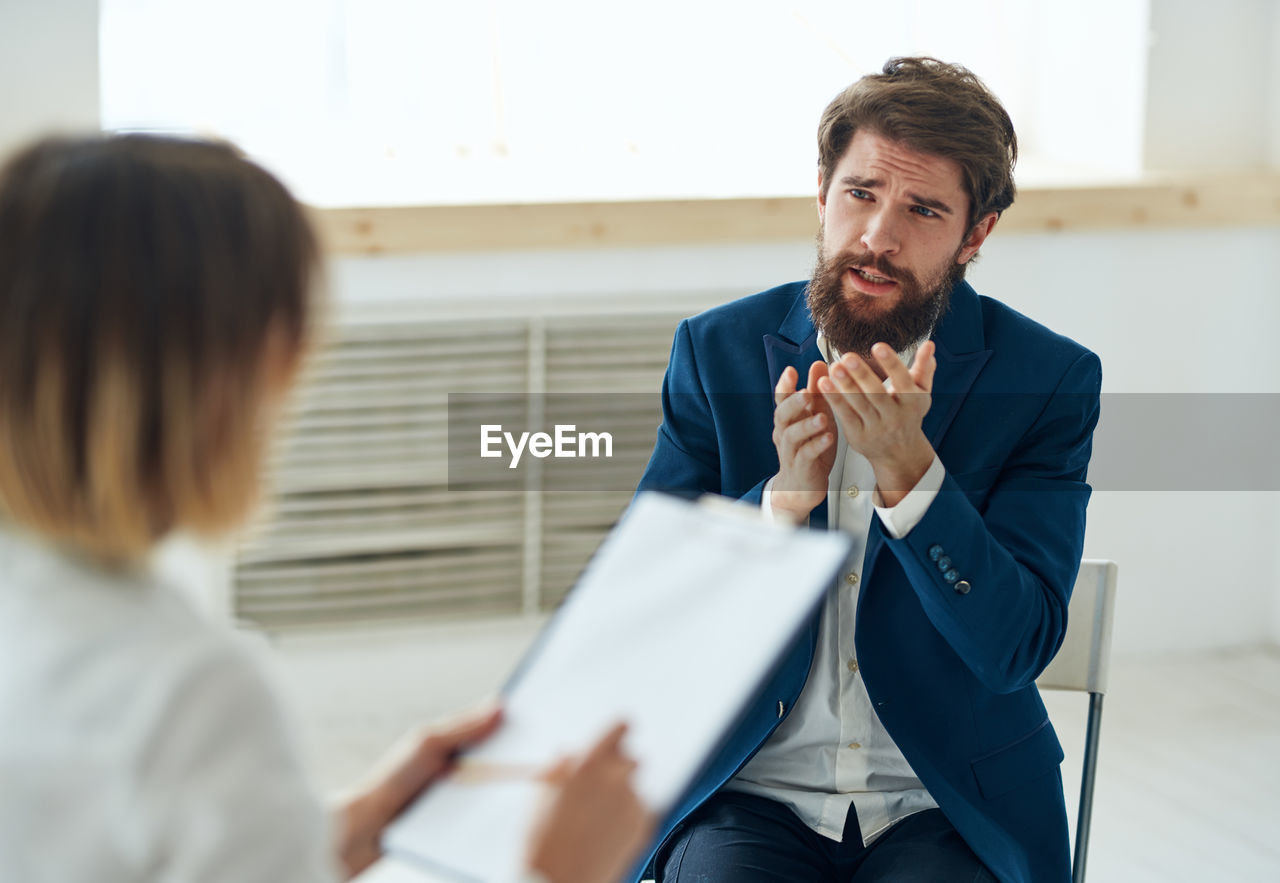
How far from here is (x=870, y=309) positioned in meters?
1.60

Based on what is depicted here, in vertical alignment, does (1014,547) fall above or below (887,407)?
below

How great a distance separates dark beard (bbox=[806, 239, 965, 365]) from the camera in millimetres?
1597

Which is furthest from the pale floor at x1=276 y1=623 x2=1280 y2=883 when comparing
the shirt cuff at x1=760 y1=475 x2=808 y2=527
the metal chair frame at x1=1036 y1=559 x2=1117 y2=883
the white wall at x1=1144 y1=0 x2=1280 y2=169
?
the shirt cuff at x1=760 y1=475 x2=808 y2=527

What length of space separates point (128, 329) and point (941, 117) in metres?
1.12

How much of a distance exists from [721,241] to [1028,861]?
5.89 feet

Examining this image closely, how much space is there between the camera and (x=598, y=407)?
296cm

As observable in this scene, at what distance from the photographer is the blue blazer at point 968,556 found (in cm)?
138

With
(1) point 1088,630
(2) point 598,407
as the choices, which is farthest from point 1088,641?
(2) point 598,407

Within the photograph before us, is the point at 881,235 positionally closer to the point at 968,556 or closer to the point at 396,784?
the point at 968,556

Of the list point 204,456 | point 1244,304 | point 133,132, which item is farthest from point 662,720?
point 1244,304

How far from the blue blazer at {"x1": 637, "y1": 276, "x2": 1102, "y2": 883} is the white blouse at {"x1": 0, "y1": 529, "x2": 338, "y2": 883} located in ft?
2.70

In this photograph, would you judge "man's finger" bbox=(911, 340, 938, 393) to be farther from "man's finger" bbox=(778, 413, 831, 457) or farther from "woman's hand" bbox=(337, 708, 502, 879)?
"woman's hand" bbox=(337, 708, 502, 879)

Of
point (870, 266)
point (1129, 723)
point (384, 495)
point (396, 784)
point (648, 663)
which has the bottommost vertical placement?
point (1129, 723)

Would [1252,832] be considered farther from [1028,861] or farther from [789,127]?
[789,127]
